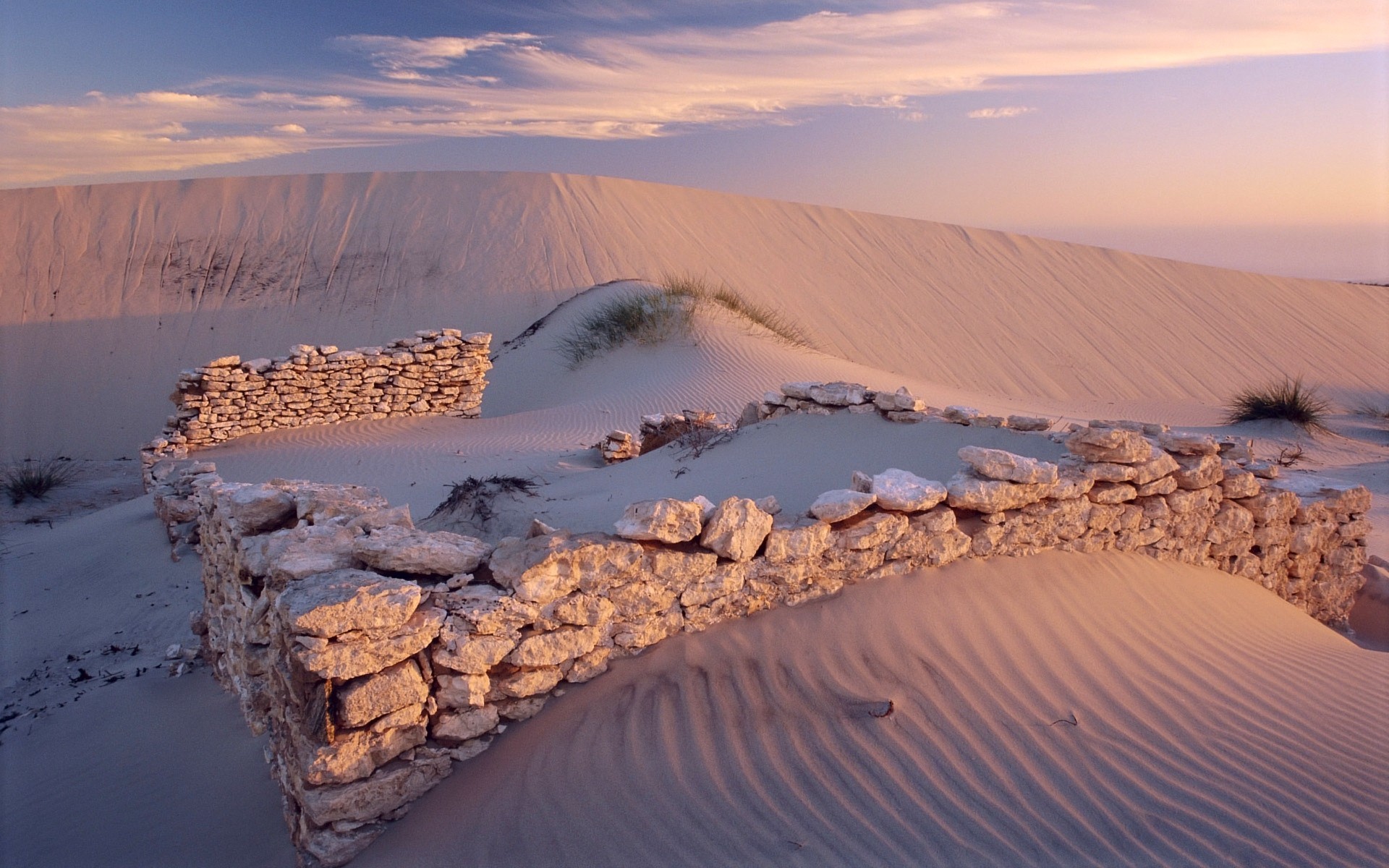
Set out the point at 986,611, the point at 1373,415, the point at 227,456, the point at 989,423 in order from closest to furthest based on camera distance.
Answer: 1. the point at 986,611
2. the point at 989,423
3. the point at 227,456
4. the point at 1373,415

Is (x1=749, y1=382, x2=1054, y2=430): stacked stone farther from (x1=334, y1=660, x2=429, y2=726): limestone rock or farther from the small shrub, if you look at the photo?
(x1=334, y1=660, x2=429, y2=726): limestone rock

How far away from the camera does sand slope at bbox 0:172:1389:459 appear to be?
21.9 meters

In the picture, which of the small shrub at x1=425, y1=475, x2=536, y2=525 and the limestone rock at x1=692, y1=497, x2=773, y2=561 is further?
the small shrub at x1=425, y1=475, x2=536, y2=525

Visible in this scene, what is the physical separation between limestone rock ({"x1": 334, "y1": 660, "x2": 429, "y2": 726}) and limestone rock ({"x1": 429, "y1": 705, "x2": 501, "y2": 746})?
0.49 feet

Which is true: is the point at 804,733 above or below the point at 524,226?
below

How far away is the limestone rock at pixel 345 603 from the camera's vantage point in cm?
289

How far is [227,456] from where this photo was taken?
426 inches

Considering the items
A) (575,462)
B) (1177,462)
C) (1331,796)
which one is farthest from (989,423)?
(575,462)

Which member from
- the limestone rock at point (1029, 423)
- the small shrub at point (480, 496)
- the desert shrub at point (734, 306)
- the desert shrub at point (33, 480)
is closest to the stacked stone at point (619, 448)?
the small shrub at point (480, 496)

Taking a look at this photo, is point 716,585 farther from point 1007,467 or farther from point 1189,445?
point 1189,445

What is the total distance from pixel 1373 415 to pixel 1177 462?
16120mm

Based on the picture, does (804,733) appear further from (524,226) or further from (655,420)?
(524,226)

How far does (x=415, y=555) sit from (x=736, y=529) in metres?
1.41

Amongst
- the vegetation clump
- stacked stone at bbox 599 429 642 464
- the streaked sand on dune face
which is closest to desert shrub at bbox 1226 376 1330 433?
the vegetation clump
